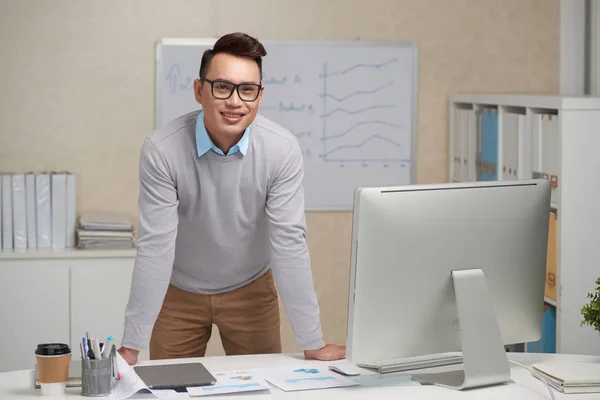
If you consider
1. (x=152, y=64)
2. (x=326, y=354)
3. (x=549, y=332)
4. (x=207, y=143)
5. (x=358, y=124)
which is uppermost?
(x=152, y=64)

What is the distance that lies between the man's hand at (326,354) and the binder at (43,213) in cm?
214

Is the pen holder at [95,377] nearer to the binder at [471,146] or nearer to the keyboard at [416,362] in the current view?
the keyboard at [416,362]

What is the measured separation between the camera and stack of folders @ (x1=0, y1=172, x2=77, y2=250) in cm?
421

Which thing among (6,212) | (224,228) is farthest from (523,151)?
(6,212)

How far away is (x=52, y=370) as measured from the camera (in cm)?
213

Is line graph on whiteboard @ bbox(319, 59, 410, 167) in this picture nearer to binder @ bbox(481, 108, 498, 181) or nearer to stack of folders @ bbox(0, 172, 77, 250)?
binder @ bbox(481, 108, 498, 181)

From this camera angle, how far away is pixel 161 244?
2.48 metres

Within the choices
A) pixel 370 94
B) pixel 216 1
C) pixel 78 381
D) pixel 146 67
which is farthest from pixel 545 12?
pixel 78 381

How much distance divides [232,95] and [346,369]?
79cm

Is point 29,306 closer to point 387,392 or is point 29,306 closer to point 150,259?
point 150,259

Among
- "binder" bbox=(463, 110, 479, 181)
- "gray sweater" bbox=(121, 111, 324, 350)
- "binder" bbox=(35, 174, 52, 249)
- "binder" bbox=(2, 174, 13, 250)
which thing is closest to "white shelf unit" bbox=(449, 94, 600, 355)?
"binder" bbox=(463, 110, 479, 181)

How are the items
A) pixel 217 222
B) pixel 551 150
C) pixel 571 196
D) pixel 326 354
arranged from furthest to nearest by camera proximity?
pixel 551 150
pixel 571 196
pixel 217 222
pixel 326 354

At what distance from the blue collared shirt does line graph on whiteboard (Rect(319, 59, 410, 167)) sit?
6.61 ft

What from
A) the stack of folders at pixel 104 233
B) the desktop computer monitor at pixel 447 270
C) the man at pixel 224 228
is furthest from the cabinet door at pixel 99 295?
the desktop computer monitor at pixel 447 270
